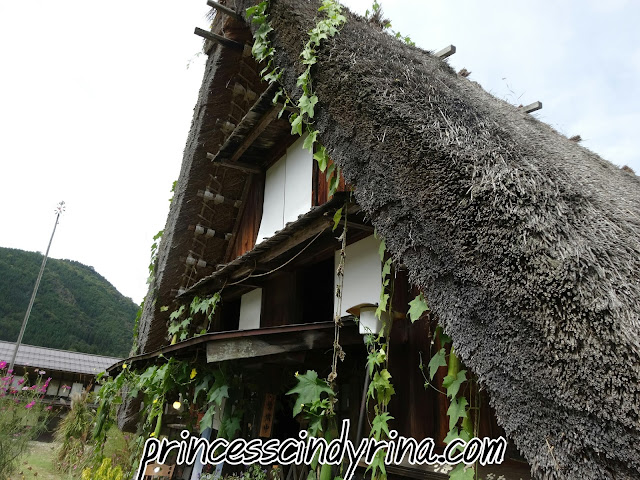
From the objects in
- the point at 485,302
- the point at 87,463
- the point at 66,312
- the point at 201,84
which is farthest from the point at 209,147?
the point at 66,312

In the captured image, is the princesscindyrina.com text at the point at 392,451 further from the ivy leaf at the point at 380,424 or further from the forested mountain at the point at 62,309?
the forested mountain at the point at 62,309

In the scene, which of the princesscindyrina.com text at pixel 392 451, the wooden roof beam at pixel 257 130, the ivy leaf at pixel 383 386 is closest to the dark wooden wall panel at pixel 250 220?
the wooden roof beam at pixel 257 130

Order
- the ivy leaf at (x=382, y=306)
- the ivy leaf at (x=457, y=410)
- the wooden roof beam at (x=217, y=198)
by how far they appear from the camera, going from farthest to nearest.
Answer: the wooden roof beam at (x=217, y=198) → the ivy leaf at (x=382, y=306) → the ivy leaf at (x=457, y=410)

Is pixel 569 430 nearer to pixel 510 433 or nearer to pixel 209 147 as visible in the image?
pixel 510 433

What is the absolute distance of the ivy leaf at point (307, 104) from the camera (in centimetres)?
315

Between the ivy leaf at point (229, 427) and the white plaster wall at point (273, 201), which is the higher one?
the white plaster wall at point (273, 201)

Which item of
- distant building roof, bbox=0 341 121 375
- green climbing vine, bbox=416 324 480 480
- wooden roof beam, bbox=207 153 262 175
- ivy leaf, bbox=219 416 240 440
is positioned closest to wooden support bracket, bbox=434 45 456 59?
wooden roof beam, bbox=207 153 262 175

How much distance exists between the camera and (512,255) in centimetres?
178

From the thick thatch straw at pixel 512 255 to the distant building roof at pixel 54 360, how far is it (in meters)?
14.6

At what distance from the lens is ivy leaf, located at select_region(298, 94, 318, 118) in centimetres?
315

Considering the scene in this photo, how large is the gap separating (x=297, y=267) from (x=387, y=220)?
211cm

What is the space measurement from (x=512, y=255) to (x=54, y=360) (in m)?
18.3

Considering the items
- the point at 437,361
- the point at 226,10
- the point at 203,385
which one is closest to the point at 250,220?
the point at 203,385

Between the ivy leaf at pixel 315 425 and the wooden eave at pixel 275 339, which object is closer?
the ivy leaf at pixel 315 425
